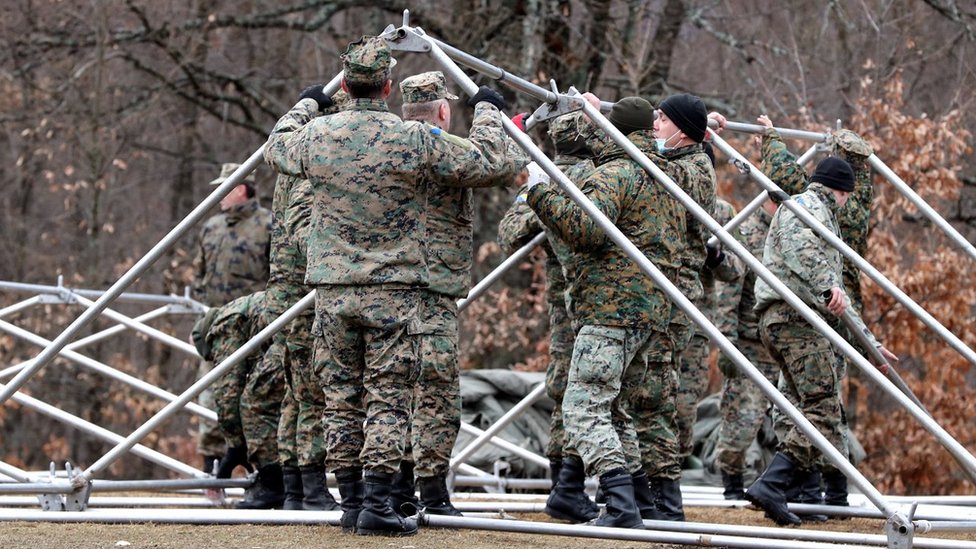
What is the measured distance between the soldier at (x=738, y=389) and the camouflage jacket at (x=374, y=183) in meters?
3.27

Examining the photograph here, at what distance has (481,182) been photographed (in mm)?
6855

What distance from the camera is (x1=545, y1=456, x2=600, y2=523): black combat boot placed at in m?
7.65

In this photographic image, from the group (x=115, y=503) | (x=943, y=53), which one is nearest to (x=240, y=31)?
(x=943, y=53)

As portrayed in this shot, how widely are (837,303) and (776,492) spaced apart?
38.8 inches

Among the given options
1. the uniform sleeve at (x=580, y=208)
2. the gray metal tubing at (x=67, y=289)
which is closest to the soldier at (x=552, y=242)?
the uniform sleeve at (x=580, y=208)

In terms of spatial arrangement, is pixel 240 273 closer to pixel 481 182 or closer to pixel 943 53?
pixel 481 182

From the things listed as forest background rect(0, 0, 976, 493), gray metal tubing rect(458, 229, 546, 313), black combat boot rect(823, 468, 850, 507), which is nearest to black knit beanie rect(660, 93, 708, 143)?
gray metal tubing rect(458, 229, 546, 313)

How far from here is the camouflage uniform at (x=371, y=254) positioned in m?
6.69

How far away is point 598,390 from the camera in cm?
710

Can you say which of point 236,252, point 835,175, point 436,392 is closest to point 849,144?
point 835,175

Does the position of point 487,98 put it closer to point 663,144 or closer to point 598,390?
point 663,144

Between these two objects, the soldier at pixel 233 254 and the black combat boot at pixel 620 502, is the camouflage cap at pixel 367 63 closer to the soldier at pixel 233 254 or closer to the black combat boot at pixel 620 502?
the black combat boot at pixel 620 502

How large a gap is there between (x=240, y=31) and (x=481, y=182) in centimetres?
1549

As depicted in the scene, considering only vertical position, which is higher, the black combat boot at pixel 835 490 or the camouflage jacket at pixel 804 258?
the camouflage jacket at pixel 804 258
